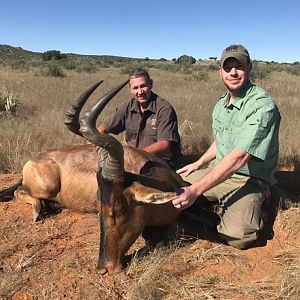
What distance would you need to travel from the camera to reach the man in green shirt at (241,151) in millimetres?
4316

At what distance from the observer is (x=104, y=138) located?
149 inches

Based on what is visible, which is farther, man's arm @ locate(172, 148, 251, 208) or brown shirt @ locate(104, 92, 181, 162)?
brown shirt @ locate(104, 92, 181, 162)

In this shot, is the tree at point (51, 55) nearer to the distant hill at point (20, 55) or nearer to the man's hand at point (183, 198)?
the distant hill at point (20, 55)

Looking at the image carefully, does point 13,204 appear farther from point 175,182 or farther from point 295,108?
point 295,108

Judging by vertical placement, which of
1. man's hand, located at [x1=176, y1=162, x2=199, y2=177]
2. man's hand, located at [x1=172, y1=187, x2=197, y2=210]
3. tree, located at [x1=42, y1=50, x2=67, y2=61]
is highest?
tree, located at [x1=42, y1=50, x2=67, y2=61]

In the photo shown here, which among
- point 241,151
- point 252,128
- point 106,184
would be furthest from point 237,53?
point 106,184

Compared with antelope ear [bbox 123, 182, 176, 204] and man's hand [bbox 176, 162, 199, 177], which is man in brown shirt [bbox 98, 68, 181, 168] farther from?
antelope ear [bbox 123, 182, 176, 204]

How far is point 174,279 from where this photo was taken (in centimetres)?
398

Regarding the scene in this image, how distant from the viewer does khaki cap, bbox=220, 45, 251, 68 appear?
183 inches

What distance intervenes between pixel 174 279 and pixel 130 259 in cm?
62

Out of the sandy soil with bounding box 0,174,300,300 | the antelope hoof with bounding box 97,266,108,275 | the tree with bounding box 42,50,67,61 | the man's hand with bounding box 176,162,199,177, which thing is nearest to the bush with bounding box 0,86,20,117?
the sandy soil with bounding box 0,174,300,300

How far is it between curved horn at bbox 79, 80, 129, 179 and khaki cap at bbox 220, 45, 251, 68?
146cm

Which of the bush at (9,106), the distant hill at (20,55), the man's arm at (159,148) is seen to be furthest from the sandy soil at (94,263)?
the distant hill at (20,55)

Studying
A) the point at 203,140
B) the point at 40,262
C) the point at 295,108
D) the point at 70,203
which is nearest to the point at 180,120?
the point at 203,140
